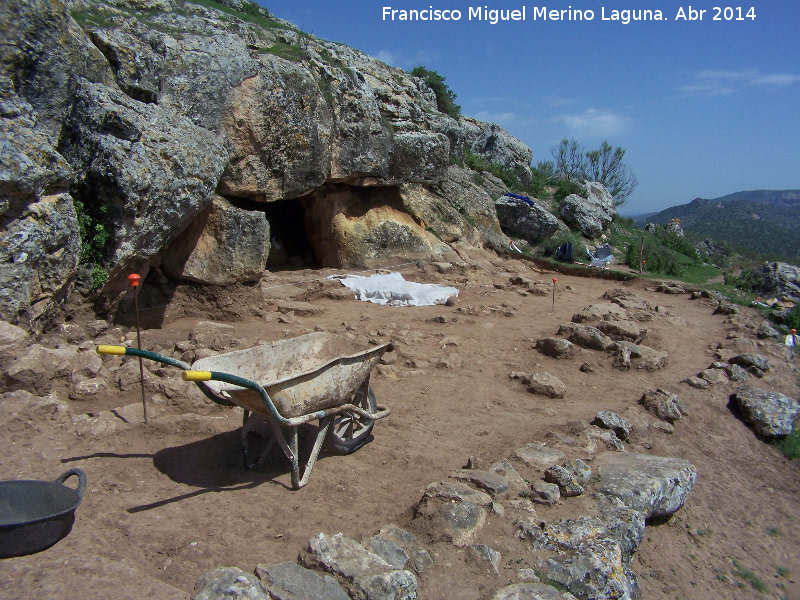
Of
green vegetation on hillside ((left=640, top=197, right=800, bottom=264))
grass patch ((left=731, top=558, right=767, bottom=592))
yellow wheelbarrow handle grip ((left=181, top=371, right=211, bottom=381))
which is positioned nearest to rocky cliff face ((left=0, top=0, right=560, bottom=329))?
yellow wheelbarrow handle grip ((left=181, top=371, right=211, bottom=381))

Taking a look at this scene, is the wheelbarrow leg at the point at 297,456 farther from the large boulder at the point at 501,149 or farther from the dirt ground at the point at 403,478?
the large boulder at the point at 501,149

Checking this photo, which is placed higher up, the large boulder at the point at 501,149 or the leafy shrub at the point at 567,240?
the large boulder at the point at 501,149

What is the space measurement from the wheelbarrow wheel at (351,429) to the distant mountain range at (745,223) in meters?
36.6

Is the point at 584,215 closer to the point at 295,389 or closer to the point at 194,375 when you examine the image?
the point at 295,389

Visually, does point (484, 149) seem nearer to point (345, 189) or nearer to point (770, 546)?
point (345, 189)

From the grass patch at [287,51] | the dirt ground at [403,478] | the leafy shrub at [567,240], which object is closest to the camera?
the dirt ground at [403,478]

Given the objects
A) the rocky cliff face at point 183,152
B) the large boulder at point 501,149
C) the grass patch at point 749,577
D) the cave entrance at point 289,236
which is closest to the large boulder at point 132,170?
the rocky cliff face at point 183,152

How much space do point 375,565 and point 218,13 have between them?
1027 centimetres

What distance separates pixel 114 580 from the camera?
2.72 m

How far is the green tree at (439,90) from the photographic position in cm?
2259

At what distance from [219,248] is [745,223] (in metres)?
59.0

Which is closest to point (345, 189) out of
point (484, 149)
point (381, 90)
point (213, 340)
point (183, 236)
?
point (381, 90)

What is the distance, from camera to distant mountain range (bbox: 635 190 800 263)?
43406 mm

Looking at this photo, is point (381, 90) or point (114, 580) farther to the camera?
point (381, 90)
